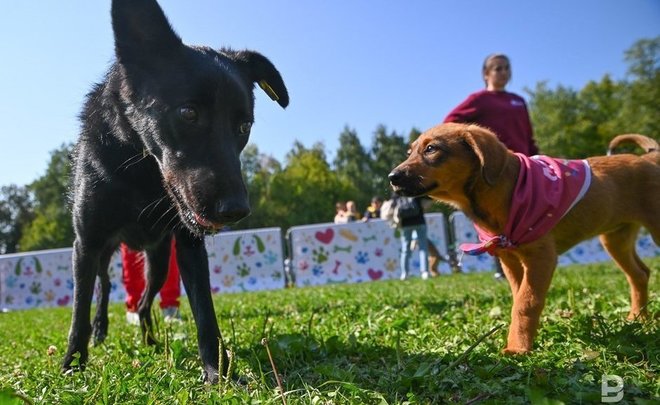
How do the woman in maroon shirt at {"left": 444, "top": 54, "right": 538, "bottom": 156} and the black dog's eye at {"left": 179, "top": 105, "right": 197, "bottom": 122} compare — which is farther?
the woman in maroon shirt at {"left": 444, "top": 54, "right": 538, "bottom": 156}

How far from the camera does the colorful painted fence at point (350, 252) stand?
1475 centimetres

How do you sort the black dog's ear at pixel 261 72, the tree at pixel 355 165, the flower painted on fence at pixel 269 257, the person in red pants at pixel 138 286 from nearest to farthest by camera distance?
the black dog's ear at pixel 261 72 < the person in red pants at pixel 138 286 < the flower painted on fence at pixel 269 257 < the tree at pixel 355 165

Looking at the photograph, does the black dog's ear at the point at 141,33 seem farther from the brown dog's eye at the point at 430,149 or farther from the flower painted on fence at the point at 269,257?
the flower painted on fence at the point at 269,257

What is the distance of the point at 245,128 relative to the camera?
8.58 ft

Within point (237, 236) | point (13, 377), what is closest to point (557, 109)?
point (237, 236)

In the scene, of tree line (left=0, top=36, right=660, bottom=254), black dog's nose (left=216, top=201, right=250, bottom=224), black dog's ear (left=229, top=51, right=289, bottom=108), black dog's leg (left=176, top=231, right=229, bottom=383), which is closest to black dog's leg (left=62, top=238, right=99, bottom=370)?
black dog's leg (left=176, top=231, right=229, bottom=383)

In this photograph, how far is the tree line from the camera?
42.2m

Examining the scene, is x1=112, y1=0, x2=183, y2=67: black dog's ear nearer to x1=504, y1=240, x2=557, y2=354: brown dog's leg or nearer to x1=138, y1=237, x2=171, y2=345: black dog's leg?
x1=138, y1=237, x2=171, y2=345: black dog's leg

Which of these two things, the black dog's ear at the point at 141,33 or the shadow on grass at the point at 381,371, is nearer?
the shadow on grass at the point at 381,371

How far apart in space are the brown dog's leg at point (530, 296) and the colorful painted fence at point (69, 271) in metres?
12.2

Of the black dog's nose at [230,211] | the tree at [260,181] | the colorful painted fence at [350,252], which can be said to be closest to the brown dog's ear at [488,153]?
the black dog's nose at [230,211]

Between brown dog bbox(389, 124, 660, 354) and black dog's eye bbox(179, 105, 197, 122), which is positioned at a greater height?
black dog's eye bbox(179, 105, 197, 122)

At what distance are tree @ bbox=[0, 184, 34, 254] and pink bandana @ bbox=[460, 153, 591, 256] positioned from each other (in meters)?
64.8

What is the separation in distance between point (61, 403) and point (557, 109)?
5709 cm
